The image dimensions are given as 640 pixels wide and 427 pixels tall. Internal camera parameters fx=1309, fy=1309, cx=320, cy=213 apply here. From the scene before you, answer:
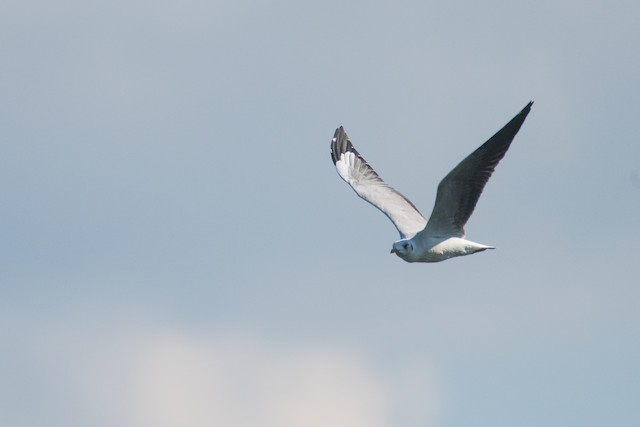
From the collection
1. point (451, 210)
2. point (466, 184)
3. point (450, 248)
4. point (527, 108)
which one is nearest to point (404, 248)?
point (450, 248)

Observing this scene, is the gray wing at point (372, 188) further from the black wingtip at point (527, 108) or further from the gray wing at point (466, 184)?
the black wingtip at point (527, 108)

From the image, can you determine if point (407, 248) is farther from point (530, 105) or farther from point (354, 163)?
point (354, 163)

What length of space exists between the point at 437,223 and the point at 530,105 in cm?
321

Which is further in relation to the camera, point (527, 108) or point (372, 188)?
point (372, 188)

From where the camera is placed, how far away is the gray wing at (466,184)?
23.5m

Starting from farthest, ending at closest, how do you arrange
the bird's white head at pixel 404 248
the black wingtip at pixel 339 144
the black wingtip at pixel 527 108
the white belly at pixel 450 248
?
the black wingtip at pixel 339 144, the bird's white head at pixel 404 248, the white belly at pixel 450 248, the black wingtip at pixel 527 108

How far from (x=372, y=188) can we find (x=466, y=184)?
593cm

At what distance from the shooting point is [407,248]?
25000mm

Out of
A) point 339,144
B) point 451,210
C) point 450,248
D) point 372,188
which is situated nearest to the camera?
point 451,210

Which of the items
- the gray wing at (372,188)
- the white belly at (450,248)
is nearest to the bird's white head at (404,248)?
the white belly at (450,248)

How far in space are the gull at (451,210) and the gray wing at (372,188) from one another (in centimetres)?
2

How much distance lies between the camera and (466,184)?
78.7ft

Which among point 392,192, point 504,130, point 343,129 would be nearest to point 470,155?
point 504,130

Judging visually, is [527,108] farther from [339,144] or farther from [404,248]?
[339,144]
